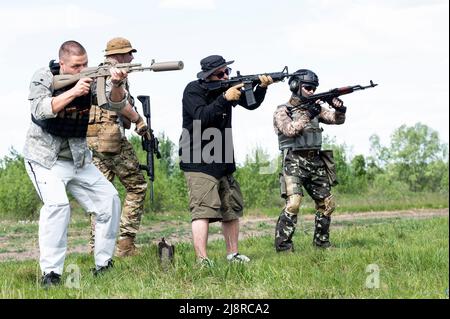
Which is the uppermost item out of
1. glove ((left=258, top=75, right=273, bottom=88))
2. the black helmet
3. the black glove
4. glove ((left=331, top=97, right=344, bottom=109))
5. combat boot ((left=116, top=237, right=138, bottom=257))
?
the black helmet

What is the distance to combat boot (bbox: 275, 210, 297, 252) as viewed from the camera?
7.72 meters

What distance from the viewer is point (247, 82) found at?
709 centimetres

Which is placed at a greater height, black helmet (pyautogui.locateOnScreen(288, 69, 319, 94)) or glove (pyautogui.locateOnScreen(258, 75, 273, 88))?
black helmet (pyautogui.locateOnScreen(288, 69, 319, 94))

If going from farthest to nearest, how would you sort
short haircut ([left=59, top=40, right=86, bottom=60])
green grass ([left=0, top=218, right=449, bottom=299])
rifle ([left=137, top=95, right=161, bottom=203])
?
rifle ([left=137, top=95, right=161, bottom=203])
short haircut ([left=59, top=40, right=86, bottom=60])
green grass ([left=0, top=218, right=449, bottom=299])

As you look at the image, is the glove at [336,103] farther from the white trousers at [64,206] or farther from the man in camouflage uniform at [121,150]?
the white trousers at [64,206]

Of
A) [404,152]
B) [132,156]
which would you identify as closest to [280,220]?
[132,156]

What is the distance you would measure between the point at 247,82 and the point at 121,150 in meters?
1.71

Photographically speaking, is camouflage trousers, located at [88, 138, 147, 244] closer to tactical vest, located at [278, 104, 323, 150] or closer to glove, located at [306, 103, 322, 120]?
tactical vest, located at [278, 104, 323, 150]

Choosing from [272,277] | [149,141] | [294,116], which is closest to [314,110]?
[294,116]

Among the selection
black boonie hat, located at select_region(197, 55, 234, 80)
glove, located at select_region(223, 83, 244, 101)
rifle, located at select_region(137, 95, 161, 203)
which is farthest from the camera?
rifle, located at select_region(137, 95, 161, 203)

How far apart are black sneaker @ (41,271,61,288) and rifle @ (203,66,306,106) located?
7.52 ft

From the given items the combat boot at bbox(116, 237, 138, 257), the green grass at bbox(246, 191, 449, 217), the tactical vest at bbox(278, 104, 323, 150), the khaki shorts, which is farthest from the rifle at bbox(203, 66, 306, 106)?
the green grass at bbox(246, 191, 449, 217)

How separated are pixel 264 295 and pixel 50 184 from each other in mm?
2044

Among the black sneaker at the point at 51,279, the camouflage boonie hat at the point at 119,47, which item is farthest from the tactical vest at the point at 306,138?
the black sneaker at the point at 51,279
